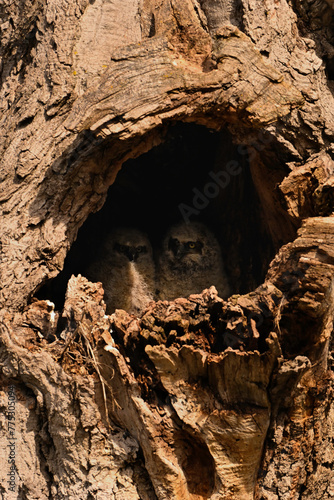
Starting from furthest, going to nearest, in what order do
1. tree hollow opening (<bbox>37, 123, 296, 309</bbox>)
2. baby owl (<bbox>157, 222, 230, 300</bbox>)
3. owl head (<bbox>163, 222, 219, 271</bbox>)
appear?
owl head (<bbox>163, 222, 219, 271</bbox>), baby owl (<bbox>157, 222, 230, 300</bbox>), tree hollow opening (<bbox>37, 123, 296, 309</bbox>)

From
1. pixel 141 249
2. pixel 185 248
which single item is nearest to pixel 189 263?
pixel 185 248

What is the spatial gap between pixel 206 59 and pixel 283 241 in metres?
0.92

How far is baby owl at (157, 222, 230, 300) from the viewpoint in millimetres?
3930

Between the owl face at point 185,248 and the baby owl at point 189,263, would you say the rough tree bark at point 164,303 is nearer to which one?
the baby owl at point 189,263

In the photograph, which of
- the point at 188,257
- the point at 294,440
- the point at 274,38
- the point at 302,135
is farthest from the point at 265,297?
the point at 188,257

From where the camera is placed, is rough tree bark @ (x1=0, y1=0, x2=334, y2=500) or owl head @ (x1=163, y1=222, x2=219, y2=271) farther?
owl head @ (x1=163, y1=222, x2=219, y2=271)

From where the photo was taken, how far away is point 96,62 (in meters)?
3.13

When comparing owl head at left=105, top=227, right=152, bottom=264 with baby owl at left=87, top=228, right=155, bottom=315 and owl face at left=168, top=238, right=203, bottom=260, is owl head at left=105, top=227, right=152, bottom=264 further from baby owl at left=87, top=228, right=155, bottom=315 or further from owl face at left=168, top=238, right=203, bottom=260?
owl face at left=168, top=238, right=203, bottom=260

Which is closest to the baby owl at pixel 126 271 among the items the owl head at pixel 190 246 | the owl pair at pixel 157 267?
the owl pair at pixel 157 267

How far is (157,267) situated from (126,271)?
230 millimetres

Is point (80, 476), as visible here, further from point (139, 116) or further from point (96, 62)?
point (96, 62)

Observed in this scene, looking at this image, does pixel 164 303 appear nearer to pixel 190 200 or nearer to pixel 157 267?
pixel 157 267

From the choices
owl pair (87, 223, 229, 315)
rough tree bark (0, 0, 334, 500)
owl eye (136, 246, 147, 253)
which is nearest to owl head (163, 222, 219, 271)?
owl pair (87, 223, 229, 315)

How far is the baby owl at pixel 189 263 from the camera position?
3.93 meters
